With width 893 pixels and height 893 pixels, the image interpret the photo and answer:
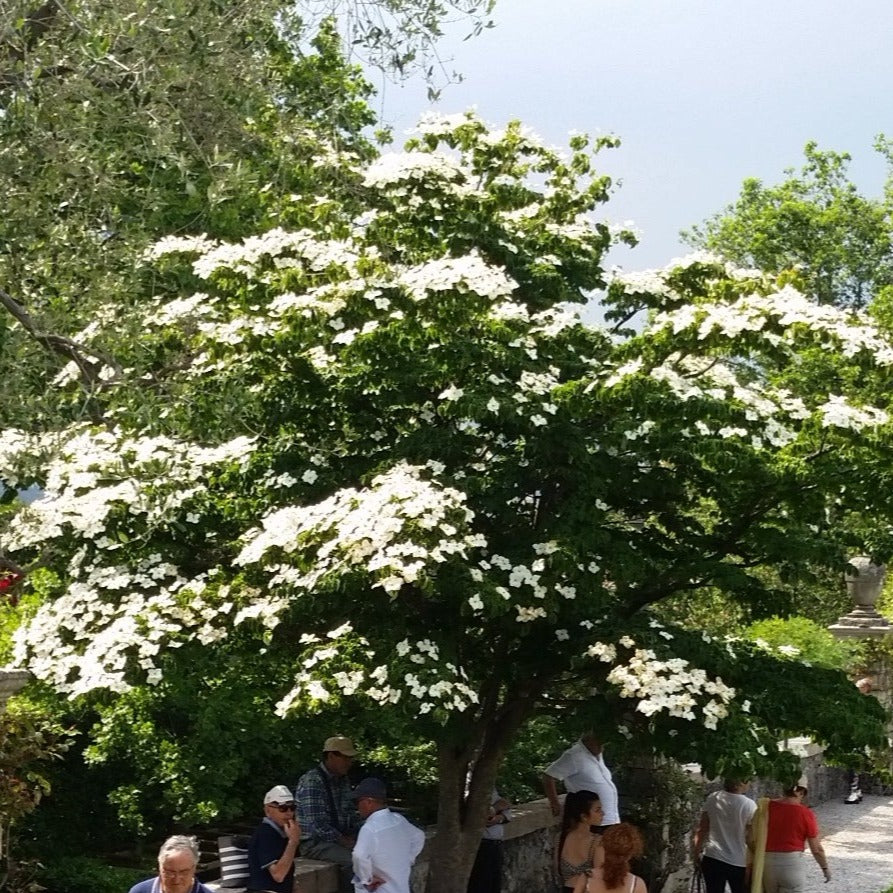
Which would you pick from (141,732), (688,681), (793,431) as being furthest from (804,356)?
(141,732)

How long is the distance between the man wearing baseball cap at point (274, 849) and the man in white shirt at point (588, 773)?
2782 millimetres

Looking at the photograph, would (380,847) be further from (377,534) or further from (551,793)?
(551,793)

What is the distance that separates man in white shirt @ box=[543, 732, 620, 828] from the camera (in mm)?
10820

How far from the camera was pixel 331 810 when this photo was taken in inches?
394

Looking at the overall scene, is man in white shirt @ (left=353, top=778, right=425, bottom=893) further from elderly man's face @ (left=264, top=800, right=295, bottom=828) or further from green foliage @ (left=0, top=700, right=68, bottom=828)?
green foliage @ (left=0, top=700, right=68, bottom=828)

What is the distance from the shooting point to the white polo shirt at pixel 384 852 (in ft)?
29.2

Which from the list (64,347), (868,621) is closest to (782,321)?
(64,347)

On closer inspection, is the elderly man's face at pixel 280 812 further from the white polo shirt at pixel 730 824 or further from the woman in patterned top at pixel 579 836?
the white polo shirt at pixel 730 824

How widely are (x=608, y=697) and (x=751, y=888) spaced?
93.9 inches

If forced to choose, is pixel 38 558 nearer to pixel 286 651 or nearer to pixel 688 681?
pixel 286 651

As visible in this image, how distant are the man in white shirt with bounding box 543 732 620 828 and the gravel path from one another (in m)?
4.81

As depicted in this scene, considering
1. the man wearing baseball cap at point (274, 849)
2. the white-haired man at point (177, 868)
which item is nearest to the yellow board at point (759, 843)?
the man wearing baseball cap at point (274, 849)

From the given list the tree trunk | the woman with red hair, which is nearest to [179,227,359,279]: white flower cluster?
the tree trunk

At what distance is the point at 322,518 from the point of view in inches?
367
